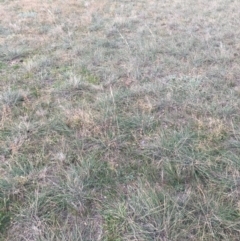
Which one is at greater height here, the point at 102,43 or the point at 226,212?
the point at 226,212

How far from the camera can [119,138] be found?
3.55 m

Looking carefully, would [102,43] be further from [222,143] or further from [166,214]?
[166,214]

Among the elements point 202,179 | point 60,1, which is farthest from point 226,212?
point 60,1

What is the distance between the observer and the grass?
101 inches

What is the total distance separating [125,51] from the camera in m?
6.26

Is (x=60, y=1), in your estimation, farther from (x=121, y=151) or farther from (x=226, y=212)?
(x=226, y=212)

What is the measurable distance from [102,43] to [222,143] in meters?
4.09

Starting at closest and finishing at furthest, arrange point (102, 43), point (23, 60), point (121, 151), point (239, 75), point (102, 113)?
1. point (121, 151)
2. point (102, 113)
3. point (239, 75)
4. point (23, 60)
5. point (102, 43)

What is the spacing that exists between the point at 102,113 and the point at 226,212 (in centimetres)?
201

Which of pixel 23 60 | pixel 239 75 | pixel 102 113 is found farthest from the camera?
pixel 23 60

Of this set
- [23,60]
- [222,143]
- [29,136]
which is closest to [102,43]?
[23,60]

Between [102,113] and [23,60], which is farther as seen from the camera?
[23,60]

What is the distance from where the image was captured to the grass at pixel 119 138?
101 inches

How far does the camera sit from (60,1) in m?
10.6
